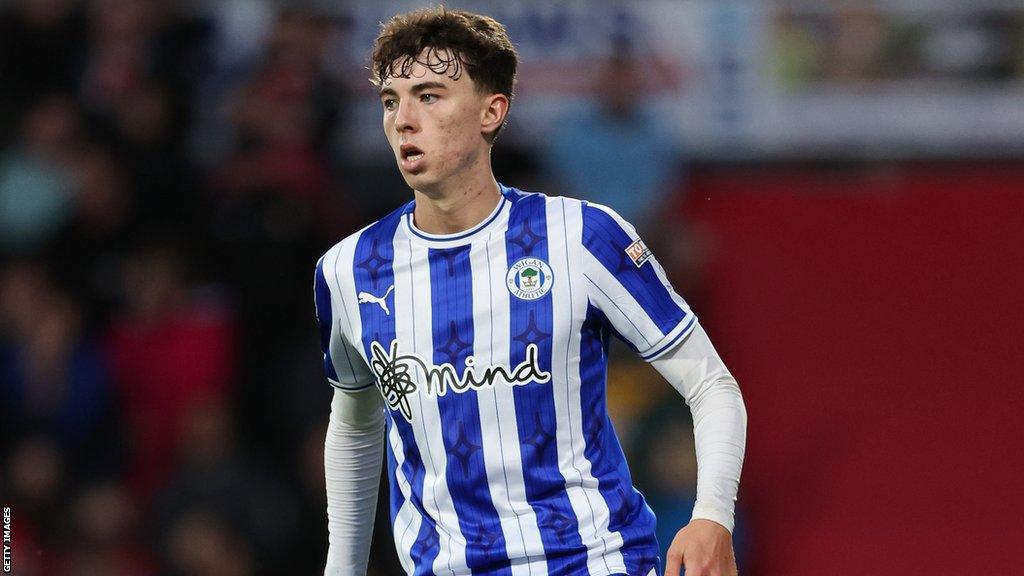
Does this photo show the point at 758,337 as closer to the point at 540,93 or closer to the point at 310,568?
the point at 540,93

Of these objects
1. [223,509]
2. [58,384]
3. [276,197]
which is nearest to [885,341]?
[276,197]

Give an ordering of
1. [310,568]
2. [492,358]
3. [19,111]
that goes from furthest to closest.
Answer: [19,111]
[310,568]
[492,358]

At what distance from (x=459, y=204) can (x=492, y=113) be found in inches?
9.0

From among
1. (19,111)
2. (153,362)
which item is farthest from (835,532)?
(19,111)

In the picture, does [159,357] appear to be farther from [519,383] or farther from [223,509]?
[519,383]

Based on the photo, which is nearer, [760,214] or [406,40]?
[406,40]

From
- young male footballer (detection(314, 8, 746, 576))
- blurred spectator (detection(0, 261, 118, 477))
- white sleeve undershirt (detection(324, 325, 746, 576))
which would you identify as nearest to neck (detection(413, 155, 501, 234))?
young male footballer (detection(314, 8, 746, 576))

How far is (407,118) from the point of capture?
3.55 metres

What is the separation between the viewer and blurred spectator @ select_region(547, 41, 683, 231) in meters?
7.89

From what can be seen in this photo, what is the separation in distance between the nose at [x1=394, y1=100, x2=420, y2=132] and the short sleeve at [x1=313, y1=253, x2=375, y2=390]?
1.44 ft

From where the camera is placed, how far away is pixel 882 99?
27.9 feet

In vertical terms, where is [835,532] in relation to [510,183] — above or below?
below

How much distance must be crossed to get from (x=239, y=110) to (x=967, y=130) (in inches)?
151

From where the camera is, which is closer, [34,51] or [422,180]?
[422,180]
